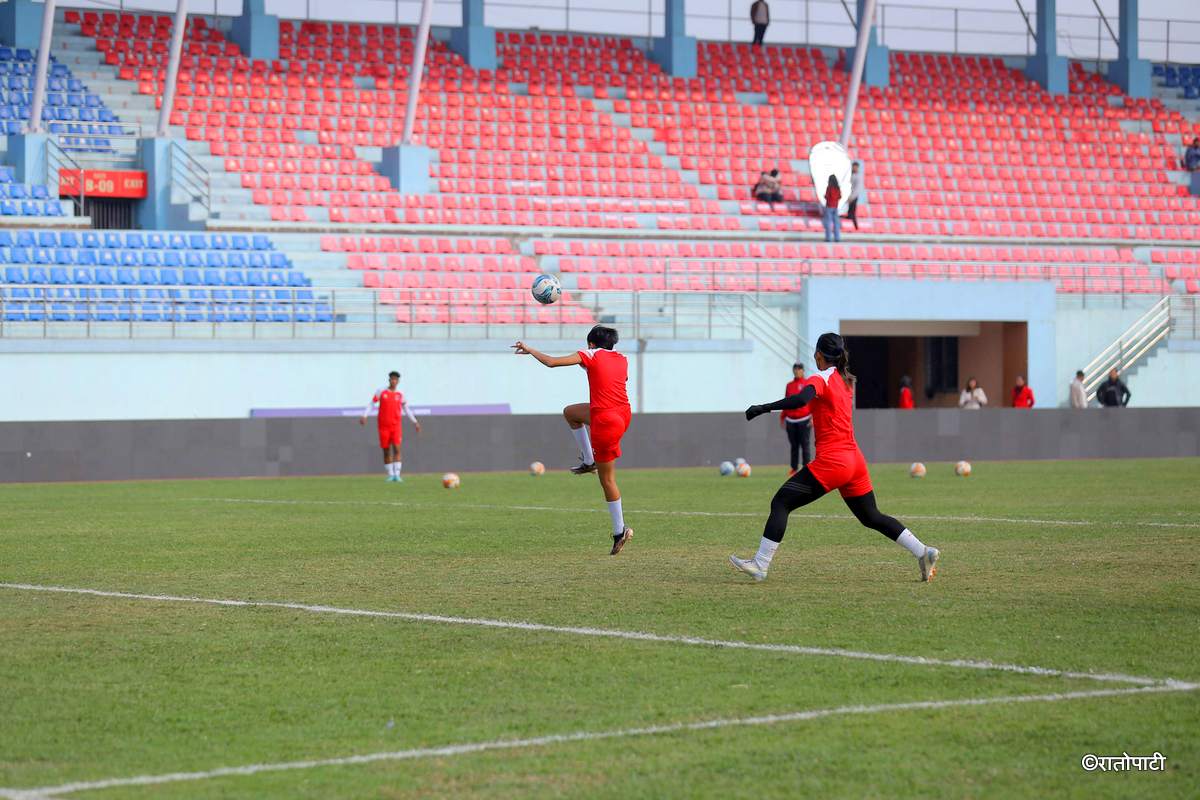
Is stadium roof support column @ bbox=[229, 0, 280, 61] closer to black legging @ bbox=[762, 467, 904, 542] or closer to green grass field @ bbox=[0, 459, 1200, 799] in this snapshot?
green grass field @ bbox=[0, 459, 1200, 799]

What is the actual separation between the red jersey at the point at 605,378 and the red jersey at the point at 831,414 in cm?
304

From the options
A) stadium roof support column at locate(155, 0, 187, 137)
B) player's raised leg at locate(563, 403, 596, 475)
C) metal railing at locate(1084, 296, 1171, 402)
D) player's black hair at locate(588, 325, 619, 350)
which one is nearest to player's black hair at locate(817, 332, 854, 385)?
player's black hair at locate(588, 325, 619, 350)

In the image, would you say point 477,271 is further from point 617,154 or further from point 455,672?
point 455,672

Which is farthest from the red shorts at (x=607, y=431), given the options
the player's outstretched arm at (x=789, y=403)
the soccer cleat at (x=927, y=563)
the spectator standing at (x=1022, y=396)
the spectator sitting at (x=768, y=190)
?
the spectator sitting at (x=768, y=190)

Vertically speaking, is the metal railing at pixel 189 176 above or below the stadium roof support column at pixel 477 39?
below

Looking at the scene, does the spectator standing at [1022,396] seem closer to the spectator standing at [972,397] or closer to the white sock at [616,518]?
the spectator standing at [972,397]

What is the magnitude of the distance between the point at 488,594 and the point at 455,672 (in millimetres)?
3305

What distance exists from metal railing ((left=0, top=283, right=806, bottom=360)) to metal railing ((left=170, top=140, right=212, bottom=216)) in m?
3.80

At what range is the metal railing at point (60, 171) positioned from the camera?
39000 mm

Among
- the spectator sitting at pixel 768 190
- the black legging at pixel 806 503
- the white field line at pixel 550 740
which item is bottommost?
the white field line at pixel 550 740

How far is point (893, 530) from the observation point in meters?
12.5

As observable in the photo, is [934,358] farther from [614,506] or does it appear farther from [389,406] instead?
[614,506]

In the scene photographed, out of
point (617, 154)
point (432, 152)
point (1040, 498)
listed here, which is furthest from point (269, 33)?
point (1040, 498)

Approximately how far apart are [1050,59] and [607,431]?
4193 centimetres
